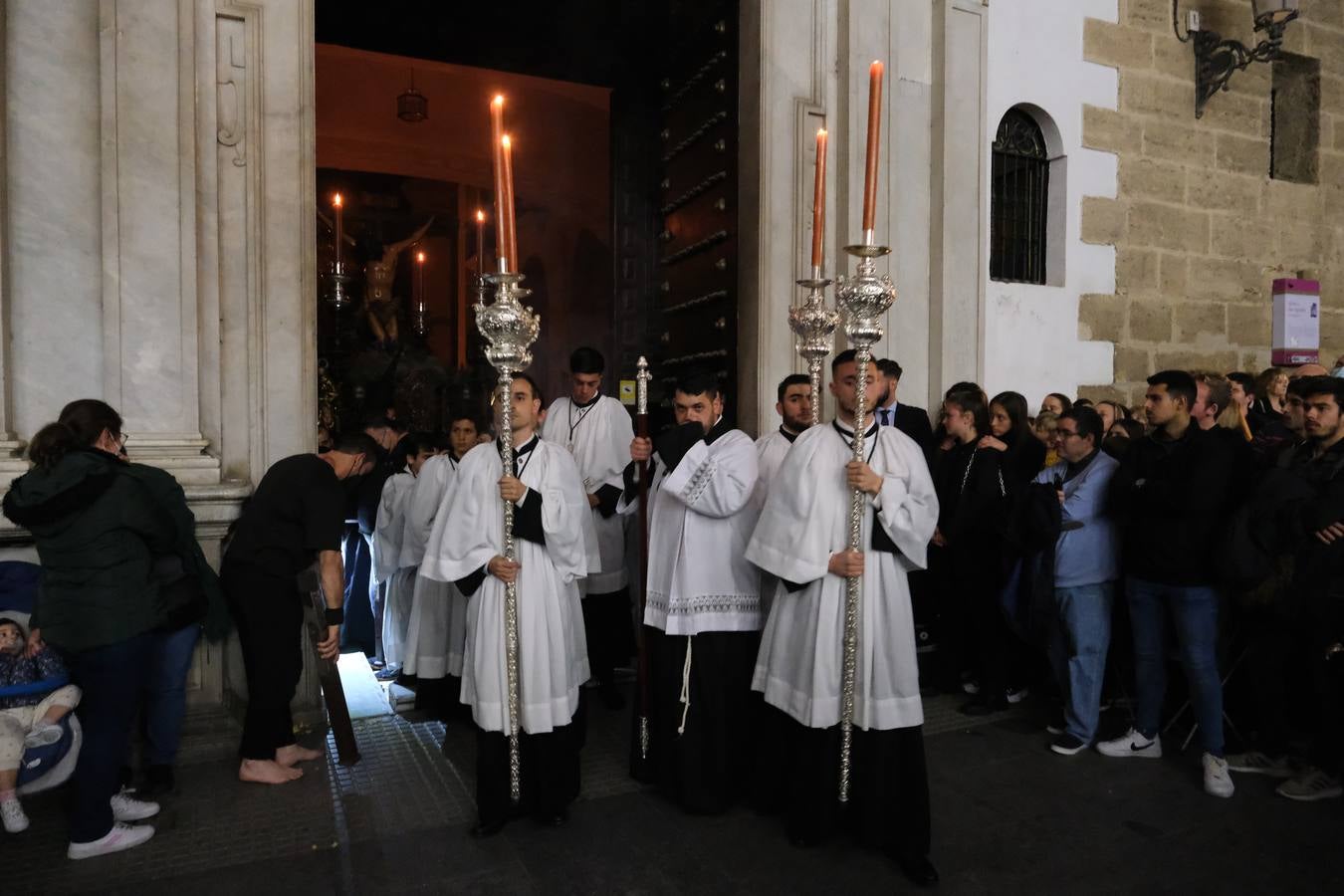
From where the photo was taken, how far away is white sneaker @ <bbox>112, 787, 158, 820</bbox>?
383cm

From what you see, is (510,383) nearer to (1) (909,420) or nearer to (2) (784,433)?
(2) (784,433)

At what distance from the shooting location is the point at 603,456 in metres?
5.73

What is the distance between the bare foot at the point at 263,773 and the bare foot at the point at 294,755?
0.41ft

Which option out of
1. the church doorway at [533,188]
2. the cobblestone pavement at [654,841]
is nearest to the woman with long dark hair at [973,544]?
the cobblestone pavement at [654,841]

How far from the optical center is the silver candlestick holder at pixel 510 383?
3.66 meters

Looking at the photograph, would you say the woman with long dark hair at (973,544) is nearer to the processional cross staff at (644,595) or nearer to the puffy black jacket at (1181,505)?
the puffy black jacket at (1181,505)

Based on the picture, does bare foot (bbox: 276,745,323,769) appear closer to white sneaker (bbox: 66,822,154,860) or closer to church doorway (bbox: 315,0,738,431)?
white sneaker (bbox: 66,822,154,860)

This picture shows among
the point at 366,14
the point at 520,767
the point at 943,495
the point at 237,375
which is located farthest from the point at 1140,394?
the point at 366,14

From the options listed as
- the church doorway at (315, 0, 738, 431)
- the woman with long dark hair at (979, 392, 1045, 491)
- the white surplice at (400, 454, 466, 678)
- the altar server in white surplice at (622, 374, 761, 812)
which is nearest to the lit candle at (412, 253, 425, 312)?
the church doorway at (315, 0, 738, 431)

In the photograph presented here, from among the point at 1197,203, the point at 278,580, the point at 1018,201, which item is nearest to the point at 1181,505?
the point at 1018,201

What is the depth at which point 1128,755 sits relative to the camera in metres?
4.56

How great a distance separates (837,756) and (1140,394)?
5.17m

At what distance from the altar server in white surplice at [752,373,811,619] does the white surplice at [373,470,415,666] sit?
241 centimetres

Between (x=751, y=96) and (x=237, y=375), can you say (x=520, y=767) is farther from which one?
(x=751, y=96)
